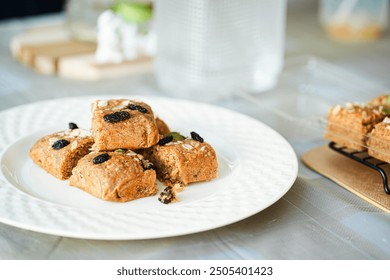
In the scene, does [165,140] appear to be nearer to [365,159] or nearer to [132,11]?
[365,159]

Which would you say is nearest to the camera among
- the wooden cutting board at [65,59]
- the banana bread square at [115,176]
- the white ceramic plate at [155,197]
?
the white ceramic plate at [155,197]

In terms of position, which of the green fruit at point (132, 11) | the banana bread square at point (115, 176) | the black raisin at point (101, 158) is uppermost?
the green fruit at point (132, 11)

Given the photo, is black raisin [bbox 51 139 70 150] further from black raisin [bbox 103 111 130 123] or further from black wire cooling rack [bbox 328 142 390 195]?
black wire cooling rack [bbox 328 142 390 195]

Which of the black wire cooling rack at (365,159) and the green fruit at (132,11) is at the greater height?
the green fruit at (132,11)

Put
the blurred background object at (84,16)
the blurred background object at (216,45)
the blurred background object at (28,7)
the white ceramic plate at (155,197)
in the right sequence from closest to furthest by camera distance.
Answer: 1. the white ceramic plate at (155,197)
2. the blurred background object at (216,45)
3. the blurred background object at (84,16)
4. the blurred background object at (28,7)

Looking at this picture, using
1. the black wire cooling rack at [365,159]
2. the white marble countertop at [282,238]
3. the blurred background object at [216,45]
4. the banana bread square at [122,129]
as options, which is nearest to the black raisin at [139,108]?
the banana bread square at [122,129]

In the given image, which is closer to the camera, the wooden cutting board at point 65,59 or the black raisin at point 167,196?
the black raisin at point 167,196

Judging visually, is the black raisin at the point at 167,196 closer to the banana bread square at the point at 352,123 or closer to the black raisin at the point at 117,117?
the black raisin at the point at 117,117
